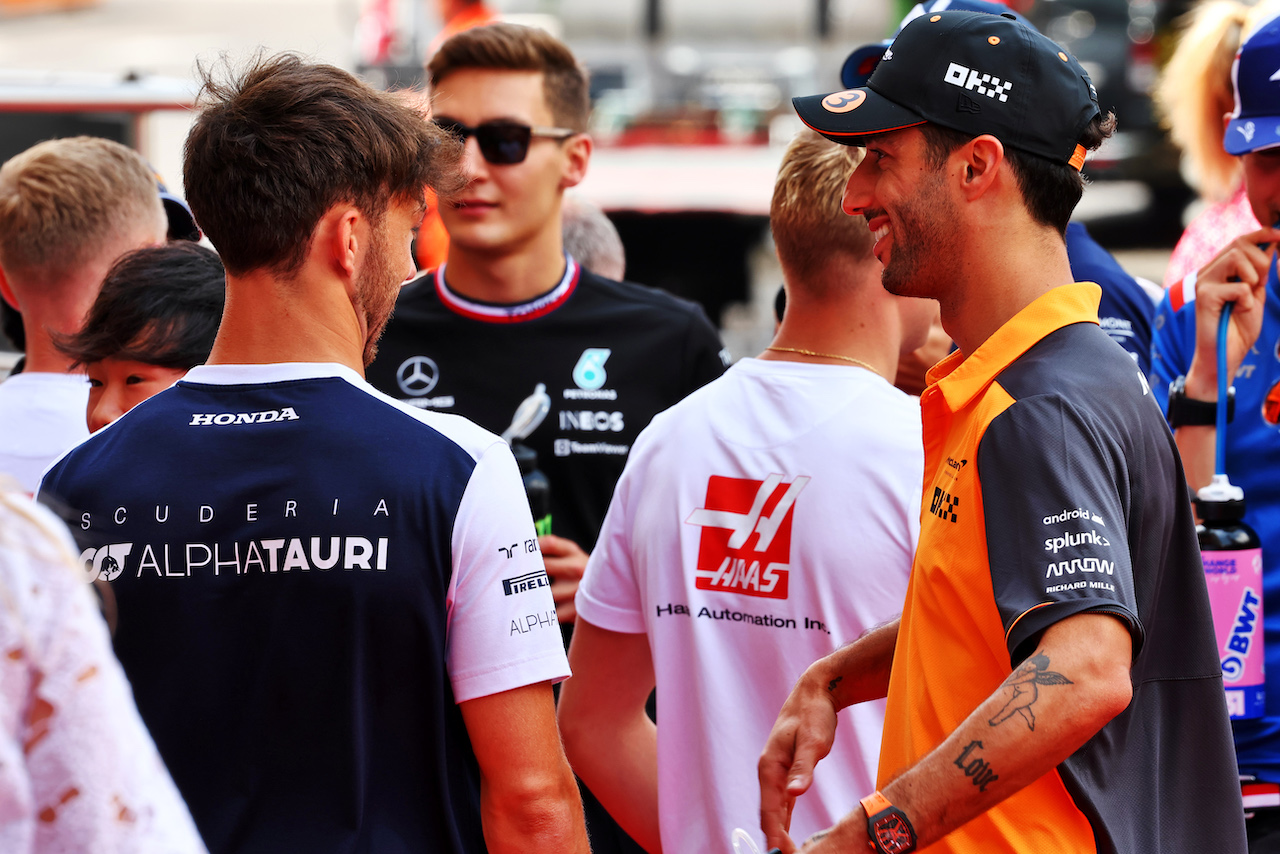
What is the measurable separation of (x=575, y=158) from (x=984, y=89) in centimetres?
210

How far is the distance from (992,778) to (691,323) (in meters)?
2.11

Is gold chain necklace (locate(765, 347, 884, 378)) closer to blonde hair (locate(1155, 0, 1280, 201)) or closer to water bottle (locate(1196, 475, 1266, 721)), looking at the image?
water bottle (locate(1196, 475, 1266, 721))

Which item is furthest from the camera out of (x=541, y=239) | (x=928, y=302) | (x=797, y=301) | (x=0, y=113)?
(x=0, y=113)

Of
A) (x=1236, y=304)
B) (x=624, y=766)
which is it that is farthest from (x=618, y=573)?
(x=1236, y=304)

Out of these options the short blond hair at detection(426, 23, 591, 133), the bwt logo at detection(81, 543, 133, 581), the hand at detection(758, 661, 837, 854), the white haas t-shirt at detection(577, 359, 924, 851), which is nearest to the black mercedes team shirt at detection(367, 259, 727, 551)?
the short blond hair at detection(426, 23, 591, 133)

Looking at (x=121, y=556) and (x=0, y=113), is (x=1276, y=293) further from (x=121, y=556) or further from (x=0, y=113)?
(x=0, y=113)

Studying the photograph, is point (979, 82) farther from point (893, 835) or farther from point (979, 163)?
point (893, 835)

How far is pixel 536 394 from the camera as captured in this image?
336 centimetres

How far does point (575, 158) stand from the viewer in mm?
3812

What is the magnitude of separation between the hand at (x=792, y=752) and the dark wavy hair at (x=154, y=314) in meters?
1.33

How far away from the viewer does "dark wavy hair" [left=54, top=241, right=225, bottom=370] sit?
2.51 metres

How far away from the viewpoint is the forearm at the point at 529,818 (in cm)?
178

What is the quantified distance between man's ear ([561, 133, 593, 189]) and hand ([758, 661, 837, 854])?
209cm

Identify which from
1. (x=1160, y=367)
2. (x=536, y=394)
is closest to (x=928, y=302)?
(x=1160, y=367)
